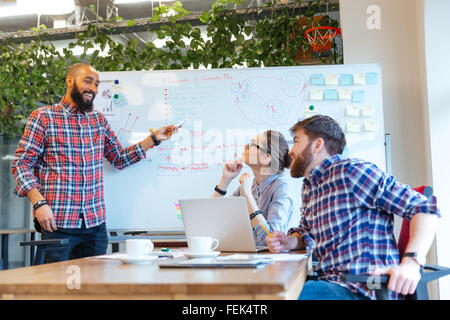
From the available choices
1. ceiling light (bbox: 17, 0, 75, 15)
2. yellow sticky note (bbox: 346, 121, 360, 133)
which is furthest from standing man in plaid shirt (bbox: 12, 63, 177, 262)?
yellow sticky note (bbox: 346, 121, 360, 133)

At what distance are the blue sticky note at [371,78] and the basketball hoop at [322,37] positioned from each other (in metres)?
0.52

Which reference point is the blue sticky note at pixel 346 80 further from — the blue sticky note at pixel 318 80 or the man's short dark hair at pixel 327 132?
the man's short dark hair at pixel 327 132

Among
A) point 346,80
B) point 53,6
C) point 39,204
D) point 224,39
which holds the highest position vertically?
point 53,6

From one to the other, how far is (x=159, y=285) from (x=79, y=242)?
2.17 metres

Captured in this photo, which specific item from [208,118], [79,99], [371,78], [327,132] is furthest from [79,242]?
[371,78]

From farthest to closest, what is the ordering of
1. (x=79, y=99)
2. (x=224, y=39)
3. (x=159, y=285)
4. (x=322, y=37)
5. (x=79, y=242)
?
(x=224, y=39), (x=322, y=37), (x=79, y=99), (x=79, y=242), (x=159, y=285)

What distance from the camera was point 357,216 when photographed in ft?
5.52

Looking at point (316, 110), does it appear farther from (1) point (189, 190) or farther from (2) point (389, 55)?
(1) point (189, 190)

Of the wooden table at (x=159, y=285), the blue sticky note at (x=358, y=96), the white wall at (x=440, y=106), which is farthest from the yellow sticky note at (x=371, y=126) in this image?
the wooden table at (x=159, y=285)

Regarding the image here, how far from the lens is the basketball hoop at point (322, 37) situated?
12.1 feet

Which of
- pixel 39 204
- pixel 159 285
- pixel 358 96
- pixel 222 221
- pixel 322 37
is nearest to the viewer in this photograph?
pixel 159 285

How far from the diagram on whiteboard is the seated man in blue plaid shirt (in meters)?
1.38

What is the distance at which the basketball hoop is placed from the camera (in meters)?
3.68

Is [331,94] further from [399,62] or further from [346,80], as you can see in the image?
[399,62]
